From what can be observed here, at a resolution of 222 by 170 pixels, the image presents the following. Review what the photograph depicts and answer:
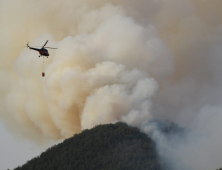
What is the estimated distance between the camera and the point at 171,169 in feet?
502

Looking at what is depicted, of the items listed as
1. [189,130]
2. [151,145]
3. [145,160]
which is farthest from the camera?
[189,130]

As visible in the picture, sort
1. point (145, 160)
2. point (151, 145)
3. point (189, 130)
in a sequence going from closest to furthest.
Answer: point (145, 160) < point (151, 145) < point (189, 130)

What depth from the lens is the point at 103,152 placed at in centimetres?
16338

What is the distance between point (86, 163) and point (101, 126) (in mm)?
18950

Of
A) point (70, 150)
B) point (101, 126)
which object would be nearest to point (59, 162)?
point (70, 150)

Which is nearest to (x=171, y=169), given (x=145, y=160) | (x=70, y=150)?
(x=145, y=160)

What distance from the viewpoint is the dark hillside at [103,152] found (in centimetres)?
15238

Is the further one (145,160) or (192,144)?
(192,144)

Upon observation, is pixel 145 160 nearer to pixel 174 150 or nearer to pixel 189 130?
pixel 174 150

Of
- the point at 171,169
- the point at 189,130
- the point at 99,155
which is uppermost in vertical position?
the point at 189,130

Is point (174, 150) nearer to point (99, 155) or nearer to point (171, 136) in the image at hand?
point (171, 136)

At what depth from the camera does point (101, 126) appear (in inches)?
6796

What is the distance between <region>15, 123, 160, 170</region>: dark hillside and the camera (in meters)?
152

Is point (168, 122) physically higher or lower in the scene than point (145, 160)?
higher
